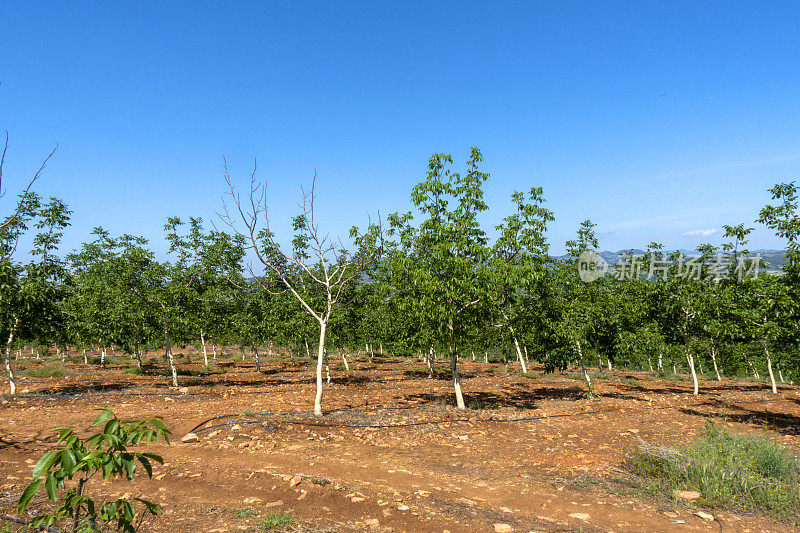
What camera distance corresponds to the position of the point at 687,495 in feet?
23.7

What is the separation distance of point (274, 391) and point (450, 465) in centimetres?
1209

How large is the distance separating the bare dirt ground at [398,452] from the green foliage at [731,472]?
0.57m

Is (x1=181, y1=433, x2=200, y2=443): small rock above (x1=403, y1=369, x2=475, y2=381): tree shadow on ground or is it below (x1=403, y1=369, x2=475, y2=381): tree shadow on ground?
above

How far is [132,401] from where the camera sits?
1591cm

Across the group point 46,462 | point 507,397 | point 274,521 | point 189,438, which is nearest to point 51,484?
point 46,462

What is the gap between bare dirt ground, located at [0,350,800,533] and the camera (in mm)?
6402

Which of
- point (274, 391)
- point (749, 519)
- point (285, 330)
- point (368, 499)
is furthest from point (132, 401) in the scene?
point (749, 519)

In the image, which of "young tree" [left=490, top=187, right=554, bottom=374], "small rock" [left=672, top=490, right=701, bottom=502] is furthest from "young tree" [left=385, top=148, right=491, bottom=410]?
"small rock" [left=672, top=490, right=701, bottom=502]

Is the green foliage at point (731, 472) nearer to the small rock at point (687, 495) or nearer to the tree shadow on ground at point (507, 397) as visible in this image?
the small rock at point (687, 495)

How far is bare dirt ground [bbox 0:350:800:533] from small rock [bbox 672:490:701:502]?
0.33 m

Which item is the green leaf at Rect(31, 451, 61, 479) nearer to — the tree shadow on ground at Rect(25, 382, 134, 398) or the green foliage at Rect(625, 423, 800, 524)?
the green foliage at Rect(625, 423, 800, 524)

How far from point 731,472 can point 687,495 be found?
1.10m

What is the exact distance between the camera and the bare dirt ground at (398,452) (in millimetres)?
6402

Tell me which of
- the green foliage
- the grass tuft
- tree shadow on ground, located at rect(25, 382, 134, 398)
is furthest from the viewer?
→ tree shadow on ground, located at rect(25, 382, 134, 398)
